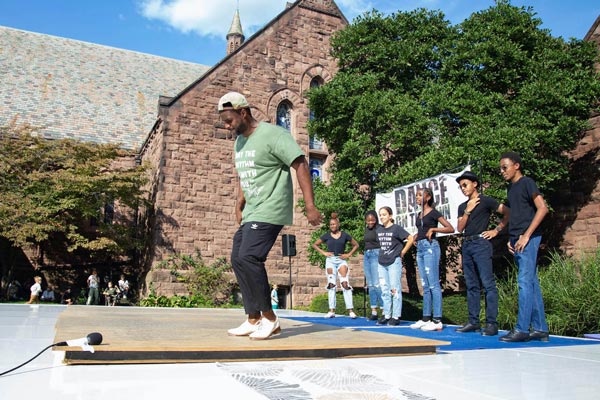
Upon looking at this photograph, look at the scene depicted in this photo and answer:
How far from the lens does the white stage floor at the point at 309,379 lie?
2119 mm

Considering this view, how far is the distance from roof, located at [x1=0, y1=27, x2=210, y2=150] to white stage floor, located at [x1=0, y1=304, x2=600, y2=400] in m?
18.4

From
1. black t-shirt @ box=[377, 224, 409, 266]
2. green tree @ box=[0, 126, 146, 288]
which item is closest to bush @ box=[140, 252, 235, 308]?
green tree @ box=[0, 126, 146, 288]

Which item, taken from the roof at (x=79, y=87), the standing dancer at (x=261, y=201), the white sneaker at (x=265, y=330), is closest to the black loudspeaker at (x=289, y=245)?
the standing dancer at (x=261, y=201)

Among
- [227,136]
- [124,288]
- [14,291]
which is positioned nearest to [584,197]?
[227,136]

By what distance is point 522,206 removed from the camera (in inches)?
200

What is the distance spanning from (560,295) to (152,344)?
20.5 ft

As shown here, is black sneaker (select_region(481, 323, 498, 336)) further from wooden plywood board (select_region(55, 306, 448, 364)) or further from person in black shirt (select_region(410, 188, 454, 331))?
wooden plywood board (select_region(55, 306, 448, 364))

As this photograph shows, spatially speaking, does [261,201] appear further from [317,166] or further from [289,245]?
[317,166]

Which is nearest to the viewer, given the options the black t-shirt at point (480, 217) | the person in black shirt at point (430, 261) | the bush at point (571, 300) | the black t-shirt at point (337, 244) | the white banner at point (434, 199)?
the black t-shirt at point (480, 217)

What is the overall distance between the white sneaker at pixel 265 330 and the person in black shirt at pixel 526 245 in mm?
2431

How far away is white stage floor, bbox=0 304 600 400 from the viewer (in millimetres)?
2119

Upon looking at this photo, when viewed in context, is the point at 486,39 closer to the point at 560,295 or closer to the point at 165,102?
the point at 560,295

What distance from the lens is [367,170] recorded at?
48.2 feet

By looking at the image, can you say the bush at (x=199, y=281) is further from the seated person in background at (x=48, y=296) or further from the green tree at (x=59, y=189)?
the seated person in background at (x=48, y=296)
